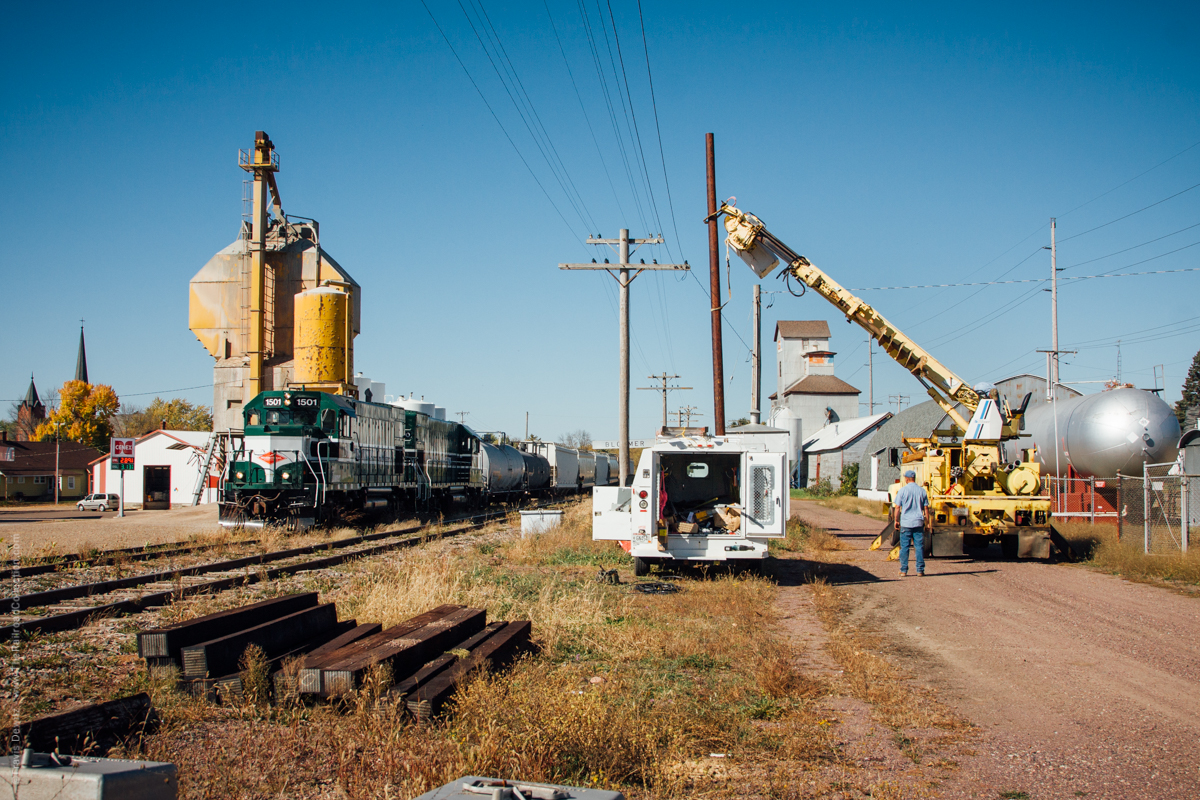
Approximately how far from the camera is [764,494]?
1195 centimetres

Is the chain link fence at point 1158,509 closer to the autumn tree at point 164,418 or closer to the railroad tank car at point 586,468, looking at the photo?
the railroad tank car at point 586,468

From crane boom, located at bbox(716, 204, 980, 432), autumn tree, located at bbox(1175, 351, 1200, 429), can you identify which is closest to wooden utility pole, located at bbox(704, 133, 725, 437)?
crane boom, located at bbox(716, 204, 980, 432)

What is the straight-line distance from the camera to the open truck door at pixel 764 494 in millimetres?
11930

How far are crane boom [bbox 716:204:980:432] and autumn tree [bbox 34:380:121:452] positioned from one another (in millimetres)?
76714

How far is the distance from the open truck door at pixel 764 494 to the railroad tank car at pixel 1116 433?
1280 cm

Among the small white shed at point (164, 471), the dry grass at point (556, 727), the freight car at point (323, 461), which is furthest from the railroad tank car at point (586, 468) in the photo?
the dry grass at point (556, 727)

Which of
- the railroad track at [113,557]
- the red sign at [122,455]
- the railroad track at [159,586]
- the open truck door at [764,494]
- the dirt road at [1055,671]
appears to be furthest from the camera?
the red sign at [122,455]

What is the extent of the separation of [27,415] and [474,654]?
11091cm

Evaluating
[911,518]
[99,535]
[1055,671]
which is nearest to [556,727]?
[1055,671]

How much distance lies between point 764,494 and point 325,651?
295 inches

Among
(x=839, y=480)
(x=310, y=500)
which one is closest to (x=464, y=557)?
(x=310, y=500)

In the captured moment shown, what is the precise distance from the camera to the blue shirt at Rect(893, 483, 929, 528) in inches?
543

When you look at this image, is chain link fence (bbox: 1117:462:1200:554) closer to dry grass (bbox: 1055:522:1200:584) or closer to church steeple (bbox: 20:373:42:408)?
dry grass (bbox: 1055:522:1200:584)

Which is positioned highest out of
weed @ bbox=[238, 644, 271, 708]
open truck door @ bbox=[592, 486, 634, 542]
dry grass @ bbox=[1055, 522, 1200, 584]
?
open truck door @ bbox=[592, 486, 634, 542]
